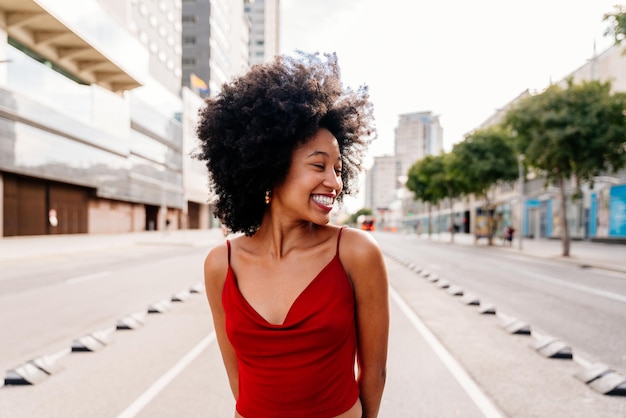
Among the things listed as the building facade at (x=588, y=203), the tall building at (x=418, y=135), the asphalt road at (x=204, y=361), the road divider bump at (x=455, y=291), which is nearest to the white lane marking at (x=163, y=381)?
the asphalt road at (x=204, y=361)

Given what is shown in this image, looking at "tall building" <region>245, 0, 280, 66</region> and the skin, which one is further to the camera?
"tall building" <region>245, 0, 280, 66</region>

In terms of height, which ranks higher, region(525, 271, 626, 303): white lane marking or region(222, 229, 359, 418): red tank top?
region(222, 229, 359, 418): red tank top

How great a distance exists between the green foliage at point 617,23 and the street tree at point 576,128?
8.39 metres

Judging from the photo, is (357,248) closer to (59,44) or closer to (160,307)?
(160,307)

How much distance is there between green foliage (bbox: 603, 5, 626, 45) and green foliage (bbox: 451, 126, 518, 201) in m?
21.4

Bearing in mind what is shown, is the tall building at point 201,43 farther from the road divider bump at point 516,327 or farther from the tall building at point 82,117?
the road divider bump at point 516,327

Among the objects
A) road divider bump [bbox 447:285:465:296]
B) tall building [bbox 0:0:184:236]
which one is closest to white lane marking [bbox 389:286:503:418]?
road divider bump [bbox 447:285:465:296]

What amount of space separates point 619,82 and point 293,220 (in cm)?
4000

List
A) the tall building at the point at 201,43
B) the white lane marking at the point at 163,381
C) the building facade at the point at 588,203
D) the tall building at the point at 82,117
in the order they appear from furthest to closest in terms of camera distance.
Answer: the tall building at the point at 201,43 → the building facade at the point at 588,203 → the tall building at the point at 82,117 → the white lane marking at the point at 163,381

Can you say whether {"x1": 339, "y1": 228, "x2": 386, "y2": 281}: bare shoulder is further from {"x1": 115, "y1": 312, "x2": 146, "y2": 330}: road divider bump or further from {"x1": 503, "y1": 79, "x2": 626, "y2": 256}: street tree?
{"x1": 503, "y1": 79, "x2": 626, "y2": 256}: street tree

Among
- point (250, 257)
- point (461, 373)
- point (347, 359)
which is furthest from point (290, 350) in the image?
point (461, 373)

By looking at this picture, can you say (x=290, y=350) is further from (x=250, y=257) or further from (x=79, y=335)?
(x=79, y=335)

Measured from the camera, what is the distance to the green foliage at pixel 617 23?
496 inches

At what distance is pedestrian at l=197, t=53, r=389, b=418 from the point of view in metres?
1.55
